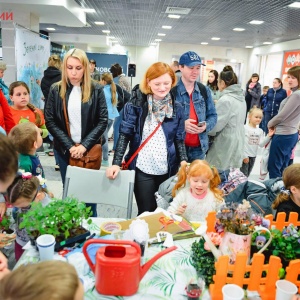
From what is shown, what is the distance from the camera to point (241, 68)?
16.7m

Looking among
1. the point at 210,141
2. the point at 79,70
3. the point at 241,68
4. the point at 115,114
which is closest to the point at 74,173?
the point at 79,70

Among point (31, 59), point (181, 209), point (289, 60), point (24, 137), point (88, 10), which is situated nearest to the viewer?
point (181, 209)

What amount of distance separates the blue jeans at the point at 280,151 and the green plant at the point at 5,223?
2764 mm

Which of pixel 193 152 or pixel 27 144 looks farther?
pixel 193 152

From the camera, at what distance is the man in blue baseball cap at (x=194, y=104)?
2355 millimetres

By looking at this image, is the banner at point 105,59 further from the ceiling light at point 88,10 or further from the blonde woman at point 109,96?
the blonde woman at point 109,96

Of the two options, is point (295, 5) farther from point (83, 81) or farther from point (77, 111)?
point (77, 111)

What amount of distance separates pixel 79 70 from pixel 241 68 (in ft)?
51.6

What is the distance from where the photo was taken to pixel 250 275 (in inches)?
45.2

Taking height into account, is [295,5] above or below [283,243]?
above

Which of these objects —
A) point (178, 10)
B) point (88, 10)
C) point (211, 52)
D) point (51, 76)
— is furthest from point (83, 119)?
point (211, 52)

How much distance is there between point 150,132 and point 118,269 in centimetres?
112

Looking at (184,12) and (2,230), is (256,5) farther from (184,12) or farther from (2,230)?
(2,230)

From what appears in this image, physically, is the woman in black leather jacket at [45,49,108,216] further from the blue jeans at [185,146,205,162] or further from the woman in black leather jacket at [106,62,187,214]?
the blue jeans at [185,146,205,162]
